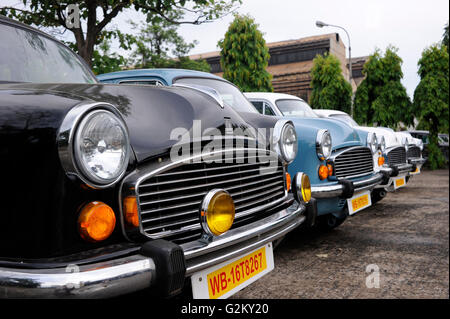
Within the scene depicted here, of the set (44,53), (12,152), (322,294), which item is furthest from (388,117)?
(12,152)

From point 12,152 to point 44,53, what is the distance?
4.53 feet

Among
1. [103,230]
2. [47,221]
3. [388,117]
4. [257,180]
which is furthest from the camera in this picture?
[388,117]

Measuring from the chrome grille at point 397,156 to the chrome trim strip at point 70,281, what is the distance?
18.8 feet

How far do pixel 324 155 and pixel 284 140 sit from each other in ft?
4.69

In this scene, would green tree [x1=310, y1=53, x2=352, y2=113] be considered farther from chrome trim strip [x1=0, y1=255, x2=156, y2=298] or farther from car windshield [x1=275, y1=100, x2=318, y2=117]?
chrome trim strip [x1=0, y1=255, x2=156, y2=298]

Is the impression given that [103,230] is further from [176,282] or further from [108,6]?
[108,6]

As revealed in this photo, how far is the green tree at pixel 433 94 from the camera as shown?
14453mm

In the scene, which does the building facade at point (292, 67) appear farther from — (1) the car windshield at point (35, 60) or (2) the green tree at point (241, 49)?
(1) the car windshield at point (35, 60)

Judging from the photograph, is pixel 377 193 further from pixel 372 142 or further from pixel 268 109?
pixel 268 109

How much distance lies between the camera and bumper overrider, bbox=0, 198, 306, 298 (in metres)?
1.30

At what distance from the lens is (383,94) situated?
13977 millimetres

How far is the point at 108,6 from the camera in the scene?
17.7 ft

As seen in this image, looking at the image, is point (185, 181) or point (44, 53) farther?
point (44, 53)
